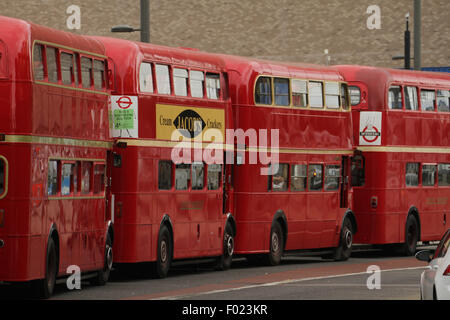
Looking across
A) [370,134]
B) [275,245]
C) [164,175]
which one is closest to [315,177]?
[275,245]

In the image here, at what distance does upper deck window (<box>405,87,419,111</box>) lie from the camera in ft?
110

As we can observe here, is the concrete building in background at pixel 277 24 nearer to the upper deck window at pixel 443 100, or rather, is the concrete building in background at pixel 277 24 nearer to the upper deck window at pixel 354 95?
the upper deck window at pixel 443 100

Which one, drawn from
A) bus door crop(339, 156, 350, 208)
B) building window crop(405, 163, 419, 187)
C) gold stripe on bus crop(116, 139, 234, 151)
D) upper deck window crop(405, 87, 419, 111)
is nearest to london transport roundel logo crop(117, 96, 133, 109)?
gold stripe on bus crop(116, 139, 234, 151)

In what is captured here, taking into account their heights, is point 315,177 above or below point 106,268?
above

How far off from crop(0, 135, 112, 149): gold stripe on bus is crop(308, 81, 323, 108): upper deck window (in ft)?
26.1

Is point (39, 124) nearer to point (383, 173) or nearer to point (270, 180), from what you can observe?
point (270, 180)

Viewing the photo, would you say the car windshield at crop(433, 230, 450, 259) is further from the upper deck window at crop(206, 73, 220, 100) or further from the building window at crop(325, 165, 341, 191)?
the building window at crop(325, 165, 341, 191)

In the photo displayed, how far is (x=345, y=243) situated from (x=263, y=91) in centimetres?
500

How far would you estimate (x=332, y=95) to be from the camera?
30906mm

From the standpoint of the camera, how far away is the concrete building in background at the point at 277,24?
57.9 m

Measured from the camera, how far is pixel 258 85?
28234 millimetres

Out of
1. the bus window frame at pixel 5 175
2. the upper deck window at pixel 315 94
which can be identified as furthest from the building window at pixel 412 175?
the bus window frame at pixel 5 175

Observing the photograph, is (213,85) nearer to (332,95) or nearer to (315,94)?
(315,94)

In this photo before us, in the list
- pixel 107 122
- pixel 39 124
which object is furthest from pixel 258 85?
pixel 39 124
